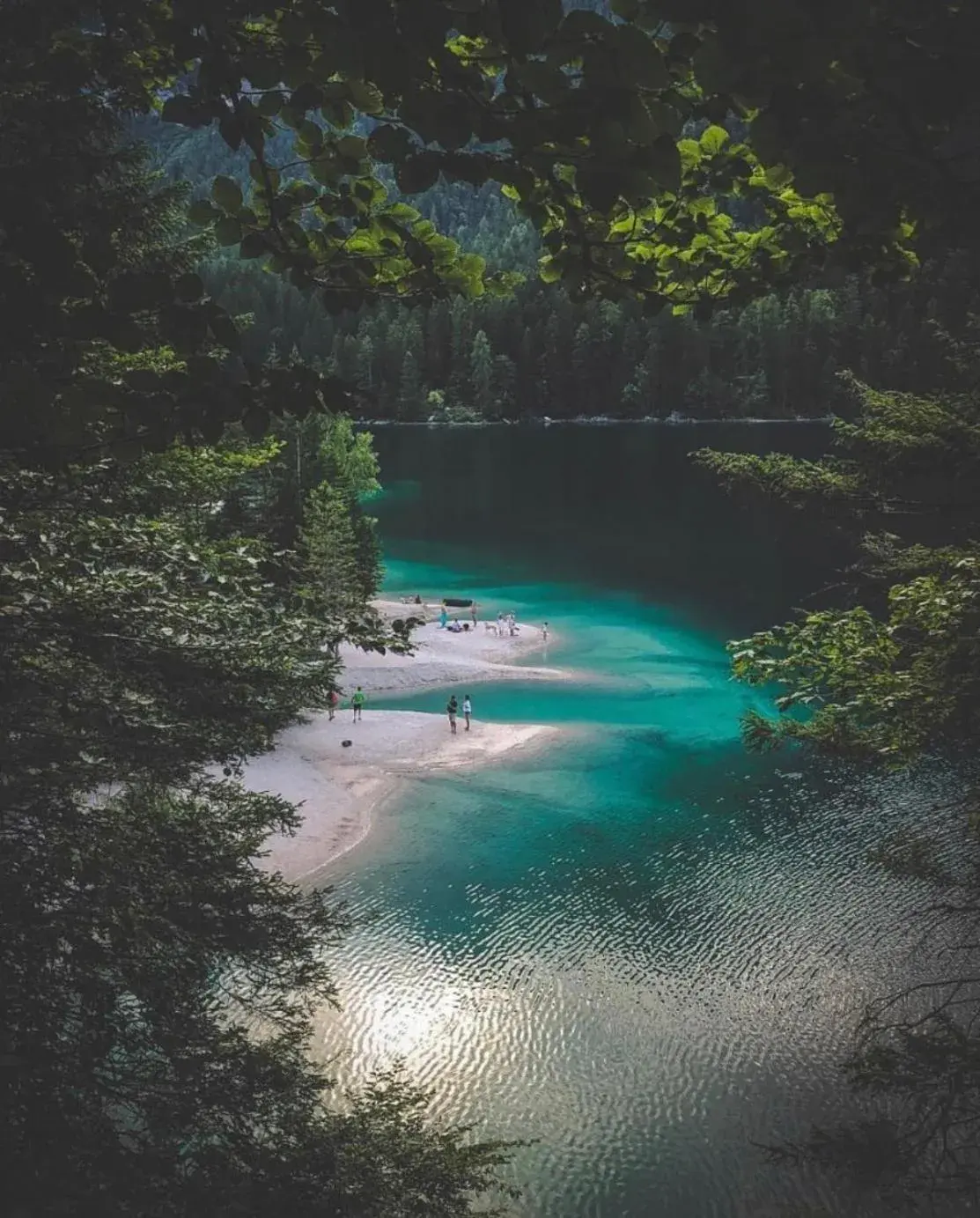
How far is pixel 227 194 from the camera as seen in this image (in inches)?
96.8

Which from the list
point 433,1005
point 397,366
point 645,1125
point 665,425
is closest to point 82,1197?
point 645,1125

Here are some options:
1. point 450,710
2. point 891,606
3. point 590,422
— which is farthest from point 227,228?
point 590,422

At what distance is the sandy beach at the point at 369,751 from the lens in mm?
26750

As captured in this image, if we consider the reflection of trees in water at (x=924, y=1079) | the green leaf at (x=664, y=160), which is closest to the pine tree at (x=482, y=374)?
the reflection of trees in water at (x=924, y=1079)

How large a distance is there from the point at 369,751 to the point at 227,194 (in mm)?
31911

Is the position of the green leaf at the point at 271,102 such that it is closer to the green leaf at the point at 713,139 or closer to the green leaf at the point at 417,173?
the green leaf at the point at 417,173

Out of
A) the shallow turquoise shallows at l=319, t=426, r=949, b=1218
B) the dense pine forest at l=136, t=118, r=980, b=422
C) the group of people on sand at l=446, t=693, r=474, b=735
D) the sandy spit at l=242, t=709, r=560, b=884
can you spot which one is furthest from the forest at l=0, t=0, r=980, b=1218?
the dense pine forest at l=136, t=118, r=980, b=422

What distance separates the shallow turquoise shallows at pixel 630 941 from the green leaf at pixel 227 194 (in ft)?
43.6

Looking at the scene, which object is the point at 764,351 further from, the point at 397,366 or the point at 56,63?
the point at 56,63

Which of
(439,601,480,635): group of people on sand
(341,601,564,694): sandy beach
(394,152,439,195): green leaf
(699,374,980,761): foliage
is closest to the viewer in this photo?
(394,152,439,195): green leaf

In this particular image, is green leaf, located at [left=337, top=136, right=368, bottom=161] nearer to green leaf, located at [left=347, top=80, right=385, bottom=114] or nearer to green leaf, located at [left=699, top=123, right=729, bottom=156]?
green leaf, located at [left=347, top=80, right=385, bottom=114]

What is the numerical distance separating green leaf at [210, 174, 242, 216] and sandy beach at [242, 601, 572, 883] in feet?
69.5

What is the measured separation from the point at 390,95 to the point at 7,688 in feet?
13.5

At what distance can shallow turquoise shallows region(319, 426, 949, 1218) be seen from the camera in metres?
16.4
